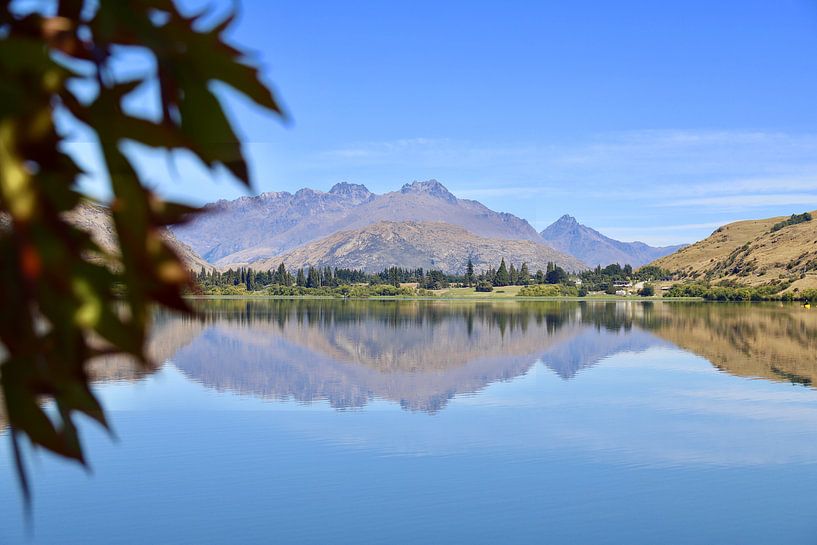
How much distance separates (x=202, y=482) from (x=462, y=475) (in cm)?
772

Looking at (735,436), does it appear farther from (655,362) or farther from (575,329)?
(575,329)

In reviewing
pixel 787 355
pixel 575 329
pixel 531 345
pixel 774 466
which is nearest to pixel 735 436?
pixel 774 466

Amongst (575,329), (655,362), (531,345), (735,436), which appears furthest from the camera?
(575,329)

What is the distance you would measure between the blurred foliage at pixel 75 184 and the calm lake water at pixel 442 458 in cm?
335

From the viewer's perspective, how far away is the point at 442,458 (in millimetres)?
27031

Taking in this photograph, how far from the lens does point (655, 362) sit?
56.9 metres

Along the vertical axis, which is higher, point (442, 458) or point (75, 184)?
point (75, 184)

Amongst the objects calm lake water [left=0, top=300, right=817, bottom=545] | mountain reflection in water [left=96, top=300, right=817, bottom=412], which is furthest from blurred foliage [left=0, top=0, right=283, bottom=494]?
mountain reflection in water [left=96, top=300, right=817, bottom=412]

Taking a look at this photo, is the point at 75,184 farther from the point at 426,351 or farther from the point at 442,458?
the point at 426,351

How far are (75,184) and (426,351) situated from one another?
7002 cm

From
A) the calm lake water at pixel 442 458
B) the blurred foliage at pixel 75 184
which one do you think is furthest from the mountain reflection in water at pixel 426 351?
the blurred foliage at pixel 75 184

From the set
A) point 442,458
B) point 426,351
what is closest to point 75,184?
point 442,458

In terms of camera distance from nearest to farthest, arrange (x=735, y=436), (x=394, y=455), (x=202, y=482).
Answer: (x=202, y=482)
(x=394, y=455)
(x=735, y=436)

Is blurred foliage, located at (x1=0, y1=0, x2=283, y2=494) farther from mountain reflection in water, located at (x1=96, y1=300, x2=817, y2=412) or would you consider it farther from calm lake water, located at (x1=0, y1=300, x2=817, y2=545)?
mountain reflection in water, located at (x1=96, y1=300, x2=817, y2=412)
